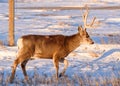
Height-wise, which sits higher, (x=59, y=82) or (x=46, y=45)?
(x=46, y=45)

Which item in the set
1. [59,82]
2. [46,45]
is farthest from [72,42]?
[59,82]

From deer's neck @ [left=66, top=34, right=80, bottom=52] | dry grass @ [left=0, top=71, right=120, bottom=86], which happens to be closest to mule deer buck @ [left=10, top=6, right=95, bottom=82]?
deer's neck @ [left=66, top=34, right=80, bottom=52]

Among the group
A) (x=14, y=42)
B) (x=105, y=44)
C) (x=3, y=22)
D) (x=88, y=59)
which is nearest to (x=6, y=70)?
(x=88, y=59)

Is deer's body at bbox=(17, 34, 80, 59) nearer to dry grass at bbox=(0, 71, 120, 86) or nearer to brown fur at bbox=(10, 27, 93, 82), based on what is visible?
brown fur at bbox=(10, 27, 93, 82)

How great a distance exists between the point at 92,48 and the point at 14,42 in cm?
303

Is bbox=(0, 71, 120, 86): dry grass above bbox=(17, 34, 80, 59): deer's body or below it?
below

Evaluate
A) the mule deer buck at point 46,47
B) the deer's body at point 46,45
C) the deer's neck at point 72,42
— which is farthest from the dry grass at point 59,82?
the deer's neck at point 72,42

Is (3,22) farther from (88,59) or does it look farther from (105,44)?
(88,59)

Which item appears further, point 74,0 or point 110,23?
point 74,0

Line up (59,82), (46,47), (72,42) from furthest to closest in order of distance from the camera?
(72,42), (46,47), (59,82)

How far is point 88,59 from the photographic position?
15625 millimetres

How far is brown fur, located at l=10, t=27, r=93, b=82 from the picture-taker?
1184 centimetres

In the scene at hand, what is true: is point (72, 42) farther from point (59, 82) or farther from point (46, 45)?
point (59, 82)

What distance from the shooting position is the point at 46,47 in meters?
12.3
